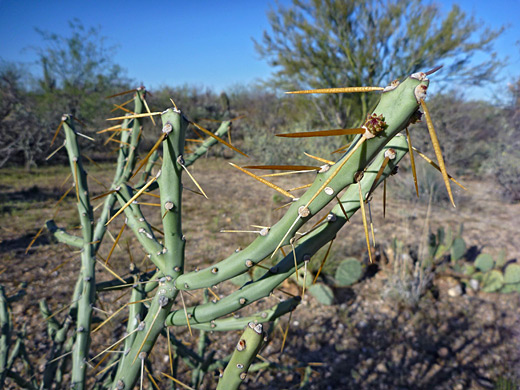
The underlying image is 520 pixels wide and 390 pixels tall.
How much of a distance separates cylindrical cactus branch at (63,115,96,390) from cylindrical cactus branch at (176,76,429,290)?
2.15 ft

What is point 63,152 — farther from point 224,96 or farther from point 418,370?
point 418,370

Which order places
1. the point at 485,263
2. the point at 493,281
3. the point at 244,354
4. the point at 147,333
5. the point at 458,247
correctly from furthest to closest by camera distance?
the point at 458,247
the point at 485,263
the point at 493,281
the point at 147,333
the point at 244,354

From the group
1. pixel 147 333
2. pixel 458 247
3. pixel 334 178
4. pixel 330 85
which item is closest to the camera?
pixel 334 178

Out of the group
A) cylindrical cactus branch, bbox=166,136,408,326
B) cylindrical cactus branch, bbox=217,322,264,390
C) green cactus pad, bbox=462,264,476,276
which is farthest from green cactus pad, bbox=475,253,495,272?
cylindrical cactus branch, bbox=217,322,264,390

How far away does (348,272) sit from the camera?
3.25 meters

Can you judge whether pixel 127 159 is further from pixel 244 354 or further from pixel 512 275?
pixel 512 275

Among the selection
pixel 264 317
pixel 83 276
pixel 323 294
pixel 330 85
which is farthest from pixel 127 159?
pixel 330 85

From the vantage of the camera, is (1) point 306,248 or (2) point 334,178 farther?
(1) point 306,248

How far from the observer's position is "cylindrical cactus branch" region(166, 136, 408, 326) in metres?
0.60

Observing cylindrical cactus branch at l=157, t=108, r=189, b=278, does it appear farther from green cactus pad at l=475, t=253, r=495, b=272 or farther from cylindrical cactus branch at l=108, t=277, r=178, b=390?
green cactus pad at l=475, t=253, r=495, b=272

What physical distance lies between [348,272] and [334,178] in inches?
115

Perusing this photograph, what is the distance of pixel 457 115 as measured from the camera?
9.07 metres

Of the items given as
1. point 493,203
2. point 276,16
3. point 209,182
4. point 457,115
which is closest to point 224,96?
point 276,16

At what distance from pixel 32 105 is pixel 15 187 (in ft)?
14.0
